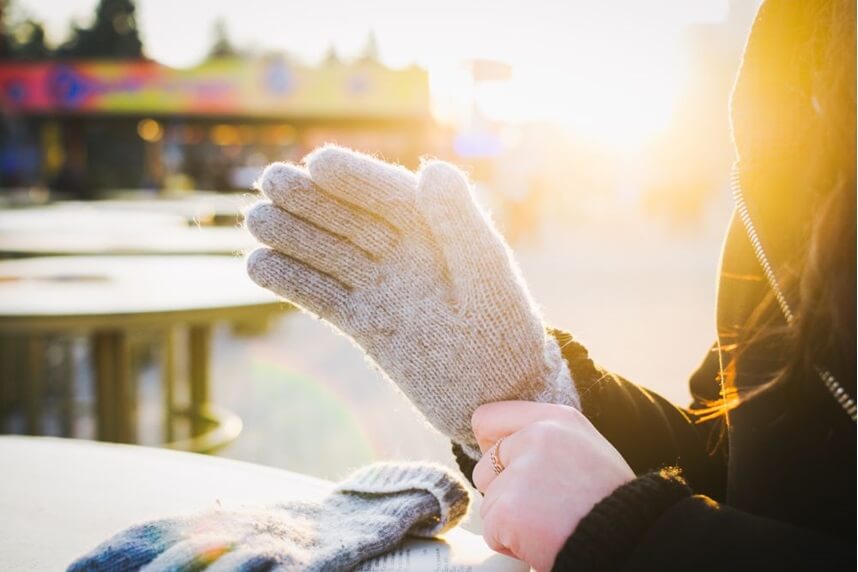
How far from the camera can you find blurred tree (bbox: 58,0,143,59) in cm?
4447

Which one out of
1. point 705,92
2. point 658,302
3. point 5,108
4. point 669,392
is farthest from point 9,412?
point 5,108

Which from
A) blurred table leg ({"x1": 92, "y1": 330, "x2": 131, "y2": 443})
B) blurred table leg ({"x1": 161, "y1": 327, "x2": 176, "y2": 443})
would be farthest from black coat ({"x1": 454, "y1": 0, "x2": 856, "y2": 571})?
blurred table leg ({"x1": 161, "y1": 327, "x2": 176, "y2": 443})

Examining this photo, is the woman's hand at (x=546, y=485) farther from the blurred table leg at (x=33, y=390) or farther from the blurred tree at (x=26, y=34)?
the blurred tree at (x=26, y=34)

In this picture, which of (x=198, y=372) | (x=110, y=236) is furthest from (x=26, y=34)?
(x=198, y=372)

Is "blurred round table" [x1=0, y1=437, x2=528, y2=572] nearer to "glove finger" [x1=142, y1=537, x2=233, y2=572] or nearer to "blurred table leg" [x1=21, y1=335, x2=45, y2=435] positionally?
"glove finger" [x1=142, y1=537, x2=233, y2=572]

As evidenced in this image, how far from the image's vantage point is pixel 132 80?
1931 cm

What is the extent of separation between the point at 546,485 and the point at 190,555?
1.09 feet

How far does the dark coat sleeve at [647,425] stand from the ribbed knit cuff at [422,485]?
3.2 inches

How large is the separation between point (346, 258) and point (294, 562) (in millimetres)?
388

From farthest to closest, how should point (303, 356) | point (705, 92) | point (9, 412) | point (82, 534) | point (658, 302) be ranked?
point (705, 92), point (658, 302), point (303, 356), point (9, 412), point (82, 534)

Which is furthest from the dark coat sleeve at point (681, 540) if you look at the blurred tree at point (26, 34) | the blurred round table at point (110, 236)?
the blurred tree at point (26, 34)

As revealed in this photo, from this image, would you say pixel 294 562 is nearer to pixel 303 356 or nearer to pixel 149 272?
pixel 149 272

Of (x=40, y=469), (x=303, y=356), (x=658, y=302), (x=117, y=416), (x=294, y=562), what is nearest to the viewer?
(x=294, y=562)

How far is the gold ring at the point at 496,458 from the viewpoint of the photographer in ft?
2.76
